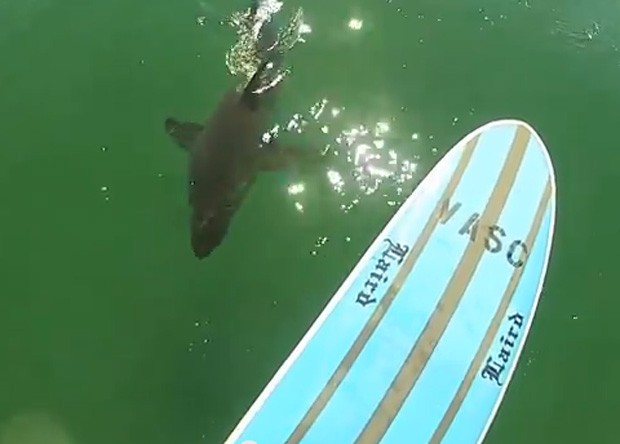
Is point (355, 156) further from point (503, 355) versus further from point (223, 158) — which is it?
point (503, 355)

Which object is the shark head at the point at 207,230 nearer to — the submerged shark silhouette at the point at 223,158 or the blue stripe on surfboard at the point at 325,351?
the submerged shark silhouette at the point at 223,158

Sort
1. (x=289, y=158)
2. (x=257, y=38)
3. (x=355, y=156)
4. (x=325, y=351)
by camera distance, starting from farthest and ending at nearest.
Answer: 1. (x=257, y=38)
2. (x=355, y=156)
3. (x=289, y=158)
4. (x=325, y=351)

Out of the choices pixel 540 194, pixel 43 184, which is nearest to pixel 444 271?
pixel 540 194

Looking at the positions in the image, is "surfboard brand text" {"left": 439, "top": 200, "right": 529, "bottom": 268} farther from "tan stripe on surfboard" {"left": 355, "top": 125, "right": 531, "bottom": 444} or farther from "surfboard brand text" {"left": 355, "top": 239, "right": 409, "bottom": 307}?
"surfboard brand text" {"left": 355, "top": 239, "right": 409, "bottom": 307}

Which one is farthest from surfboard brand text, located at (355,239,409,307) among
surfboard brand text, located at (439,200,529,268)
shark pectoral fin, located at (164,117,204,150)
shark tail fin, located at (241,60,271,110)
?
shark pectoral fin, located at (164,117,204,150)

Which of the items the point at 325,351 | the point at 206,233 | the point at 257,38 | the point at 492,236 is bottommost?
the point at 325,351

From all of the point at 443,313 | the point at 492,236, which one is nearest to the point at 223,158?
the point at 443,313
